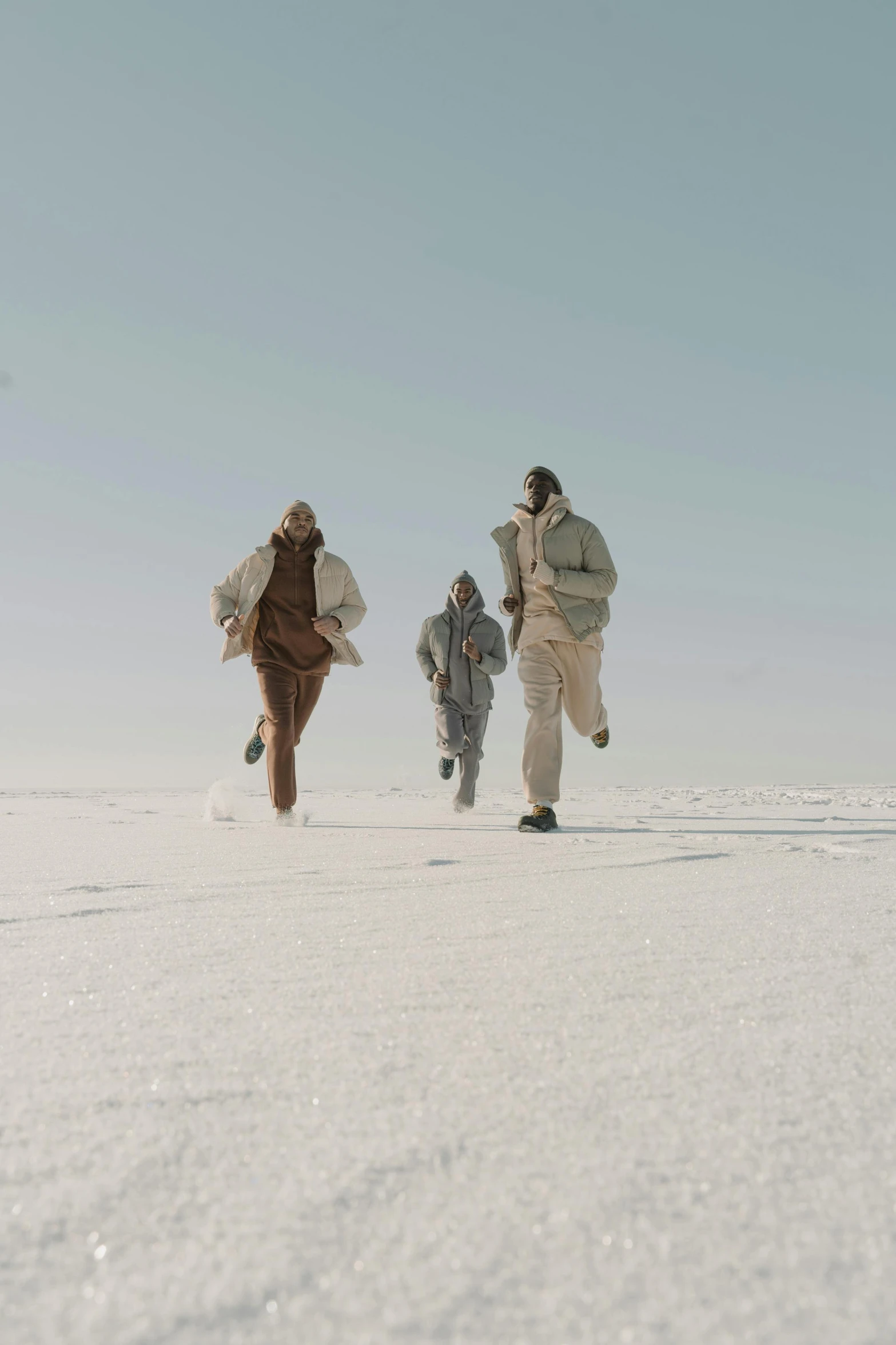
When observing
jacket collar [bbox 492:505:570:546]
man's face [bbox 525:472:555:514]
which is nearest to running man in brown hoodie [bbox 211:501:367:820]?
jacket collar [bbox 492:505:570:546]

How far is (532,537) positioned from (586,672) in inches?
37.5

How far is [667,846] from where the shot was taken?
349 centimetres

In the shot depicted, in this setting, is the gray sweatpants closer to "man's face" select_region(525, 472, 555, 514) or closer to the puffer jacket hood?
the puffer jacket hood

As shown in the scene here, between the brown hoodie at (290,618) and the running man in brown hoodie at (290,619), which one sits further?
the brown hoodie at (290,618)

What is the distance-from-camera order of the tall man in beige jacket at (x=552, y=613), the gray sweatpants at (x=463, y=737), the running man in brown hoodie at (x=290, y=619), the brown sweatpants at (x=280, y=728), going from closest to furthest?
the tall man in beige jacket at (x=552, y=613)
the brown sweatpants at (x=280, y=728)
the running man in brown hoodie at (x=290, y=619)
the gray sweatpants at (x=463, y=737)

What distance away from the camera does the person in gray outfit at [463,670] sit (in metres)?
8.64

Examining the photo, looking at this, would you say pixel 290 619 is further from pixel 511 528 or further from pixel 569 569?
→ pixel 569 569

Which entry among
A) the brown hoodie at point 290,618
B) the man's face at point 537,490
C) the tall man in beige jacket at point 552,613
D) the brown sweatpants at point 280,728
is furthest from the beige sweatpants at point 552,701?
the brown sweatpants at point 280,728

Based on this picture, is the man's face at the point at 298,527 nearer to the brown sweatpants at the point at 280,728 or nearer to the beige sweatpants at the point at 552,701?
the brown sweatpants at the point at 280,728

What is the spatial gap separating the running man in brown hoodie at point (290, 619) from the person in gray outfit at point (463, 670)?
2.04 meters

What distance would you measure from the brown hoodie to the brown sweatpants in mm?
83

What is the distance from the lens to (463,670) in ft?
29.1

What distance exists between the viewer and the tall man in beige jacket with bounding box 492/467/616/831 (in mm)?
5559

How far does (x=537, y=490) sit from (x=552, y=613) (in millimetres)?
883
